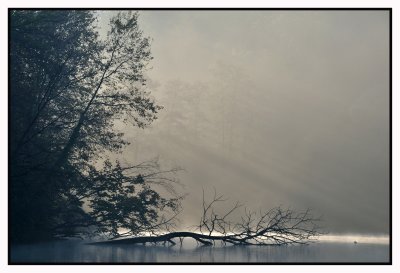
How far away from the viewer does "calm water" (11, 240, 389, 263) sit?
1183cm

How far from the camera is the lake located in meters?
11.8

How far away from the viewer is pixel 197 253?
1270 cm

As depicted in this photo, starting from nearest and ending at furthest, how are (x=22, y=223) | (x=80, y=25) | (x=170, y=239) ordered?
(x=22, y=223) < (x=170, y=239) < (x=80, y=25)

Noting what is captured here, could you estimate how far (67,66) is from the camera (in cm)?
1526

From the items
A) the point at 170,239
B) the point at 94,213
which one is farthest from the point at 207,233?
the point at 94,213

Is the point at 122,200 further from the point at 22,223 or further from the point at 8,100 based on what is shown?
the point at 8,100

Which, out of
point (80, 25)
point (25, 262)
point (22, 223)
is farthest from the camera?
point (80, 25)

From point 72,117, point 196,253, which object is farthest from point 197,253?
point 72,117

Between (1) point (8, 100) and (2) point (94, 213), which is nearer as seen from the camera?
(1) point (8, 100)

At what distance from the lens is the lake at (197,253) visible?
11.8 metres

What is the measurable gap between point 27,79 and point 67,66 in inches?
45.6

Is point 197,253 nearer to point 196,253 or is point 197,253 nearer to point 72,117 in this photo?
point 196,253

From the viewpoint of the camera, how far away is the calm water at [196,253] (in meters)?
11.8

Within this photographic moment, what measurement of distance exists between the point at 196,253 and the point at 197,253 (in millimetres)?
23
